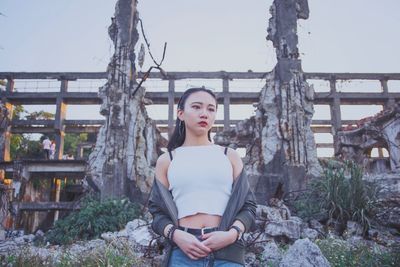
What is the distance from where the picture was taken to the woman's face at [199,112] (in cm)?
208

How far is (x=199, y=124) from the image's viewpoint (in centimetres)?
209

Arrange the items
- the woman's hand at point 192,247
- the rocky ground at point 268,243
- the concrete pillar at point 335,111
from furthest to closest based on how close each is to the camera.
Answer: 1. the concrete pillar at point 335,111
2. the rocky ground at point 268,243
3. the woman's hand at point 192,247

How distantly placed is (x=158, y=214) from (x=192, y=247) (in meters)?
0.33

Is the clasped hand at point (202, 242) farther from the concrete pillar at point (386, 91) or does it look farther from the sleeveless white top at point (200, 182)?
the concrete pillar at point (386, 91)

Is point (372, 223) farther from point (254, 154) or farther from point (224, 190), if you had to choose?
point (224, 190)

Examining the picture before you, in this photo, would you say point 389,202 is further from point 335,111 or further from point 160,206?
point 335,111

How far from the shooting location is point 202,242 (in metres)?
1.69

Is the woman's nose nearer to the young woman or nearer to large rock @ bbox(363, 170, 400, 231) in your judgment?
the young woman

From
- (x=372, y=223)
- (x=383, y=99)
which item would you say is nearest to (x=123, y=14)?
(x=372, y=223)

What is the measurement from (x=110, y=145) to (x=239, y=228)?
27.1ft

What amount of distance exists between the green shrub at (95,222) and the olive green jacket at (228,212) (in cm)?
616

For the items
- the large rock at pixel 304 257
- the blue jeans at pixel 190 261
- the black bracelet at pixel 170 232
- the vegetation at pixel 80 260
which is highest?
the black bracelet at pixel 170 232

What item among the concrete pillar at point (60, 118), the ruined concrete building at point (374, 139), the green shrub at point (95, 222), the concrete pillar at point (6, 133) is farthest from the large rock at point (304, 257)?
the concrete pillar at point (6, 133)

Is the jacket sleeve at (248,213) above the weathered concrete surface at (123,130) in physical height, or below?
below
